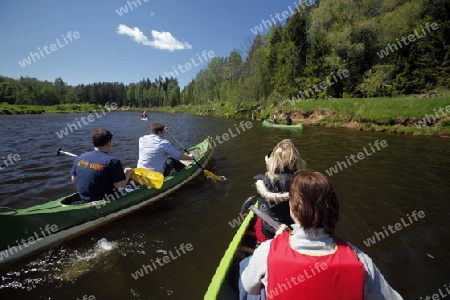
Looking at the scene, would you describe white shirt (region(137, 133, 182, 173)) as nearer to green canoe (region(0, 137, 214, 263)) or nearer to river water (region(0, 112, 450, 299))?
green canoe (region(0, 137, 214, 263))

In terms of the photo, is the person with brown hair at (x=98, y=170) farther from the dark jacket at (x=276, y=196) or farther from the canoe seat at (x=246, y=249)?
the dark jacket at (x=276, y=196)

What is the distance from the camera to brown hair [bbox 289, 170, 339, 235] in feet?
6.41

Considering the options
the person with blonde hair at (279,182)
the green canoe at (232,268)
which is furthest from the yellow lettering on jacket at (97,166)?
the person with blonde hair at (279,182)

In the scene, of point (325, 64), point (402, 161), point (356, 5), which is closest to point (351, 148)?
point (402, 161)

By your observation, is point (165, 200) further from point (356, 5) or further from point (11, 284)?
point (356, 5)

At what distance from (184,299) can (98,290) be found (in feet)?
4.83

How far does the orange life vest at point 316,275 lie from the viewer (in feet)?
5.85

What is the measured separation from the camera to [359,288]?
5.87ft

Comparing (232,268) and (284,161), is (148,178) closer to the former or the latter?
(232,268)

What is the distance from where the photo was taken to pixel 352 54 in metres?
32.6

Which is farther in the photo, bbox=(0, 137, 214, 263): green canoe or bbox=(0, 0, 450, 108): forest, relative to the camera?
bbox=(0, 0, 450, 108): forest

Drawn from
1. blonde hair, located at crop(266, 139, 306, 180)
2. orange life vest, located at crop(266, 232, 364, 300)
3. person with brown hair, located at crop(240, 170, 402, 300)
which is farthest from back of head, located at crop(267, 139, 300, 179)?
orange life vest, located at crop(266, 232, 364, 300)

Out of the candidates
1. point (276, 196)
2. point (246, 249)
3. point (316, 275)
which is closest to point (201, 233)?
point (246, 249)

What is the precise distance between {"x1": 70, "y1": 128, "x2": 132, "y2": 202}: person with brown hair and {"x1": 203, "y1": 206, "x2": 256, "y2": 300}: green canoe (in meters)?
2.97
